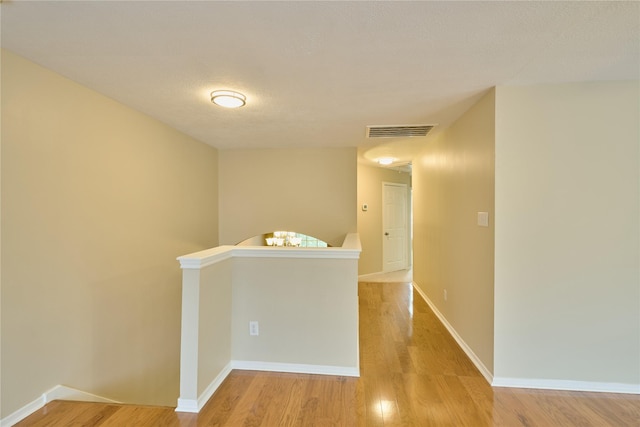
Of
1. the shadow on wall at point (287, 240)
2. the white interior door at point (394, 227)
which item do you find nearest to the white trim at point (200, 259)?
the shadow on wall at point (287, 240)

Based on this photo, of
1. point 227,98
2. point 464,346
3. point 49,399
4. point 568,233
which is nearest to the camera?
point 49,399

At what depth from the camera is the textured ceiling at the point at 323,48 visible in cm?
131

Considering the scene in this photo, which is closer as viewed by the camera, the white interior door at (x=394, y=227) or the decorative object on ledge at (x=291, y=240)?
the decorative object on ledge at (x=291, y=240)

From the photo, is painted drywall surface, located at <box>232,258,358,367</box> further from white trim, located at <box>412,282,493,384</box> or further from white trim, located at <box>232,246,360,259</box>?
white trim, located at <box>412,282,493,384</box>

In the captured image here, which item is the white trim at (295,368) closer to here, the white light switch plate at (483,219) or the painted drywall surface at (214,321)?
the painted drywall surface at (214,321)

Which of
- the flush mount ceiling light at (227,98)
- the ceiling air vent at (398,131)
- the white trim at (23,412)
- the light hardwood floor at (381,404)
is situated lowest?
the light hardwood floor at (381,404)

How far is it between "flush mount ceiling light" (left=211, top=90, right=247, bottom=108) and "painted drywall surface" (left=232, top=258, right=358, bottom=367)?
1.31m

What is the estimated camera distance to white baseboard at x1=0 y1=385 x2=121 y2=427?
1661 millimetres

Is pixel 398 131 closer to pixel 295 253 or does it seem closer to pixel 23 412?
pixel 295 253

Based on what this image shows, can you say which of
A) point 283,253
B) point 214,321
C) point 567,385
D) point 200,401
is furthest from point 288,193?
point 567,385

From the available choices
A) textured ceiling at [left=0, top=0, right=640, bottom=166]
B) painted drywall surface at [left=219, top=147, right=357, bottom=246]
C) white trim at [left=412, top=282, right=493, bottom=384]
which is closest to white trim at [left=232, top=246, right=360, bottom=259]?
textured ceiling at [left=0, top=0, right=640, bottom=166]

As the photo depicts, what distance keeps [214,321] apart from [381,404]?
1338 mm

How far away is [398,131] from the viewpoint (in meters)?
3.27

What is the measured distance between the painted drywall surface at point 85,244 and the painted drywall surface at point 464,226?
307 cm
